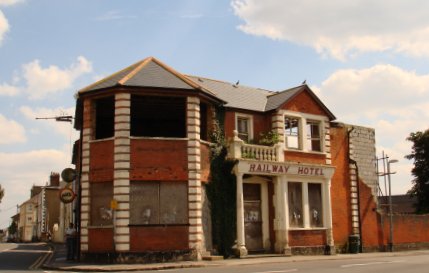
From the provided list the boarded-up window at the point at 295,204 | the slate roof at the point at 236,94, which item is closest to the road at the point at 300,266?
the boarded-up window at the point at 295,204

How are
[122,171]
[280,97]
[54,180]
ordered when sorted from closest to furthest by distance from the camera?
[122,171]
[280,97]
[54,180]

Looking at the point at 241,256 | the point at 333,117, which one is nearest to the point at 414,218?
the point at 333,117

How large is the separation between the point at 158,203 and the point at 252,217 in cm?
602

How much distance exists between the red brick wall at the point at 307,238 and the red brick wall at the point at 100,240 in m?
9.46

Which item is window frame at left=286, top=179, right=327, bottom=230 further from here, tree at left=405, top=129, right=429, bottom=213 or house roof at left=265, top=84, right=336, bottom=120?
tree at left=405, top=129, right=429, bottom=213

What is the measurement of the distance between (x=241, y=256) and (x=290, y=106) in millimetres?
8757

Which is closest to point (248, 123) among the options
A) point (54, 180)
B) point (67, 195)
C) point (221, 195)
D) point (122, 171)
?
point (221, 195)

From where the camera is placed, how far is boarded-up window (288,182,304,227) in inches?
1099

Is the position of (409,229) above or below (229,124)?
below

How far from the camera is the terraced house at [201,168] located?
23.1 m

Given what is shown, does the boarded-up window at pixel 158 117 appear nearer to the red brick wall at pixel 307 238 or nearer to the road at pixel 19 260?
the red brick wall at pixel 307 238

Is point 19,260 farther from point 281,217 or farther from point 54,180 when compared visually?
point 54,180

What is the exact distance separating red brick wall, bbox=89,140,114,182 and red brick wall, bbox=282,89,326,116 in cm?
998

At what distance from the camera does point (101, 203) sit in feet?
77.2
